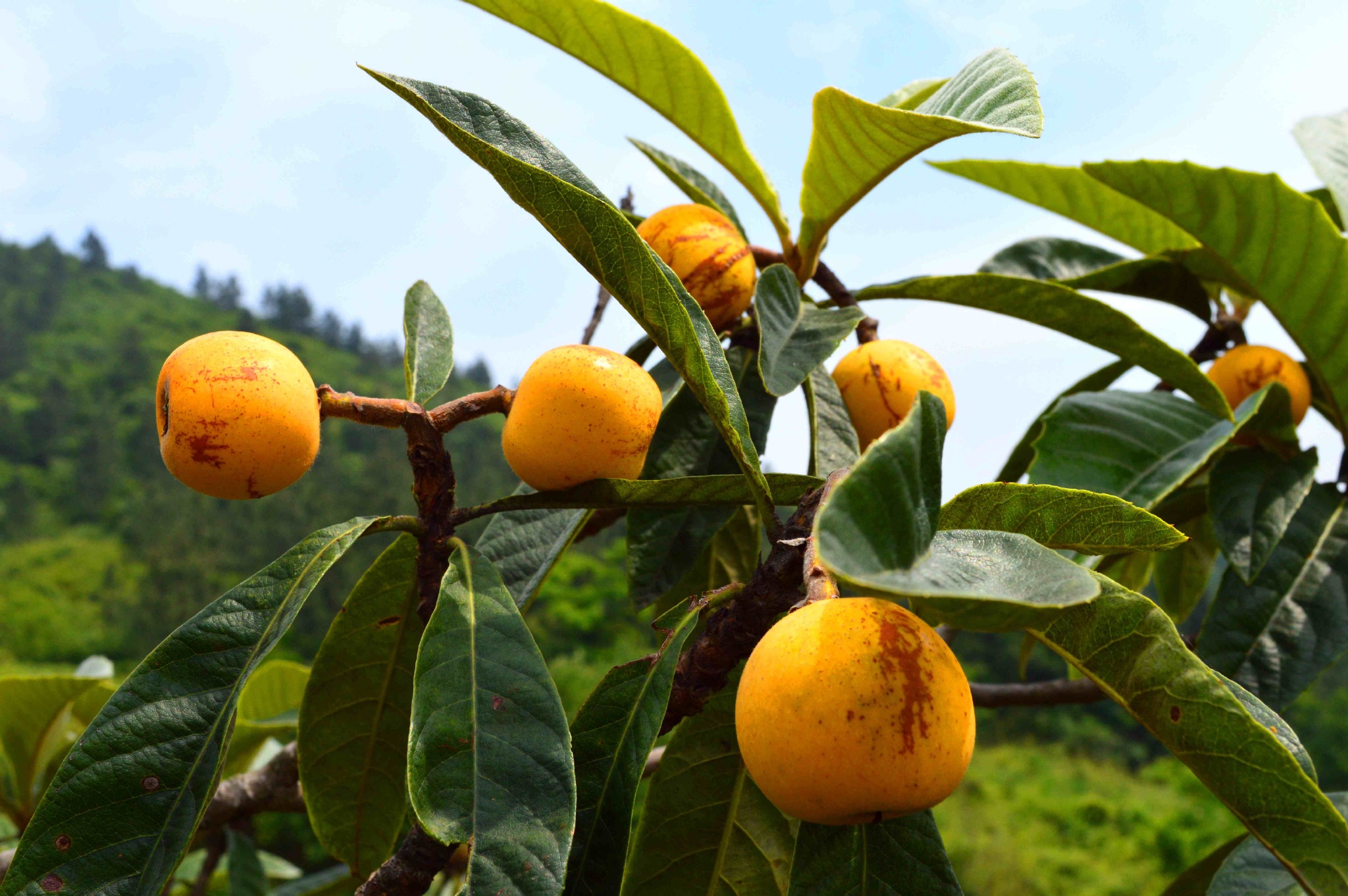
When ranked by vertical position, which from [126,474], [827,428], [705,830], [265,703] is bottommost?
[126,474]

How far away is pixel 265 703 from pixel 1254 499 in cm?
221

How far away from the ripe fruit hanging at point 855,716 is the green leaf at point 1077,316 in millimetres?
760

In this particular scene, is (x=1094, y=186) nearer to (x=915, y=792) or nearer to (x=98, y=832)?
(x=915, y=792)

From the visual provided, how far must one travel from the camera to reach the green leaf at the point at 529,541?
1160 mm

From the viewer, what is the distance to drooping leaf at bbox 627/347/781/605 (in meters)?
1.21

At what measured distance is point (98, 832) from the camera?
0.83 metres

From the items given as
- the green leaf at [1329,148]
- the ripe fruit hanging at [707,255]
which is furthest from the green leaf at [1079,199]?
the ripe fruit hanging at [707,255]

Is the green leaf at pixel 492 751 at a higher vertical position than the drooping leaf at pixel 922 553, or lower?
lower

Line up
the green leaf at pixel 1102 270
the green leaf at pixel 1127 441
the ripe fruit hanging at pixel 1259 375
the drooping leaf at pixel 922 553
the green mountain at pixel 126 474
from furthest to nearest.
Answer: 1. the green mountain at pixel 126 474
2. the green leaf at pixel 1102 270
3. the ripe fruit hanging at pixel 1259 375
4. the green leaf at pixel 1127 441
5. the drooping leaf at pixel 922 553

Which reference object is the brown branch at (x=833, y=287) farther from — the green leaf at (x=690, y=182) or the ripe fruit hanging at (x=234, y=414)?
the ripe fruit hanging at (x=234, y=414)

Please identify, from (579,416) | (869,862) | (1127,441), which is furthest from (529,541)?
(1127,441)

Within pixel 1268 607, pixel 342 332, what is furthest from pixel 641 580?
pixel 342 332

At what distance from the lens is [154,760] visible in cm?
85

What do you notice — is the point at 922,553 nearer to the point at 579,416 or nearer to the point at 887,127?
the point at 579,416
